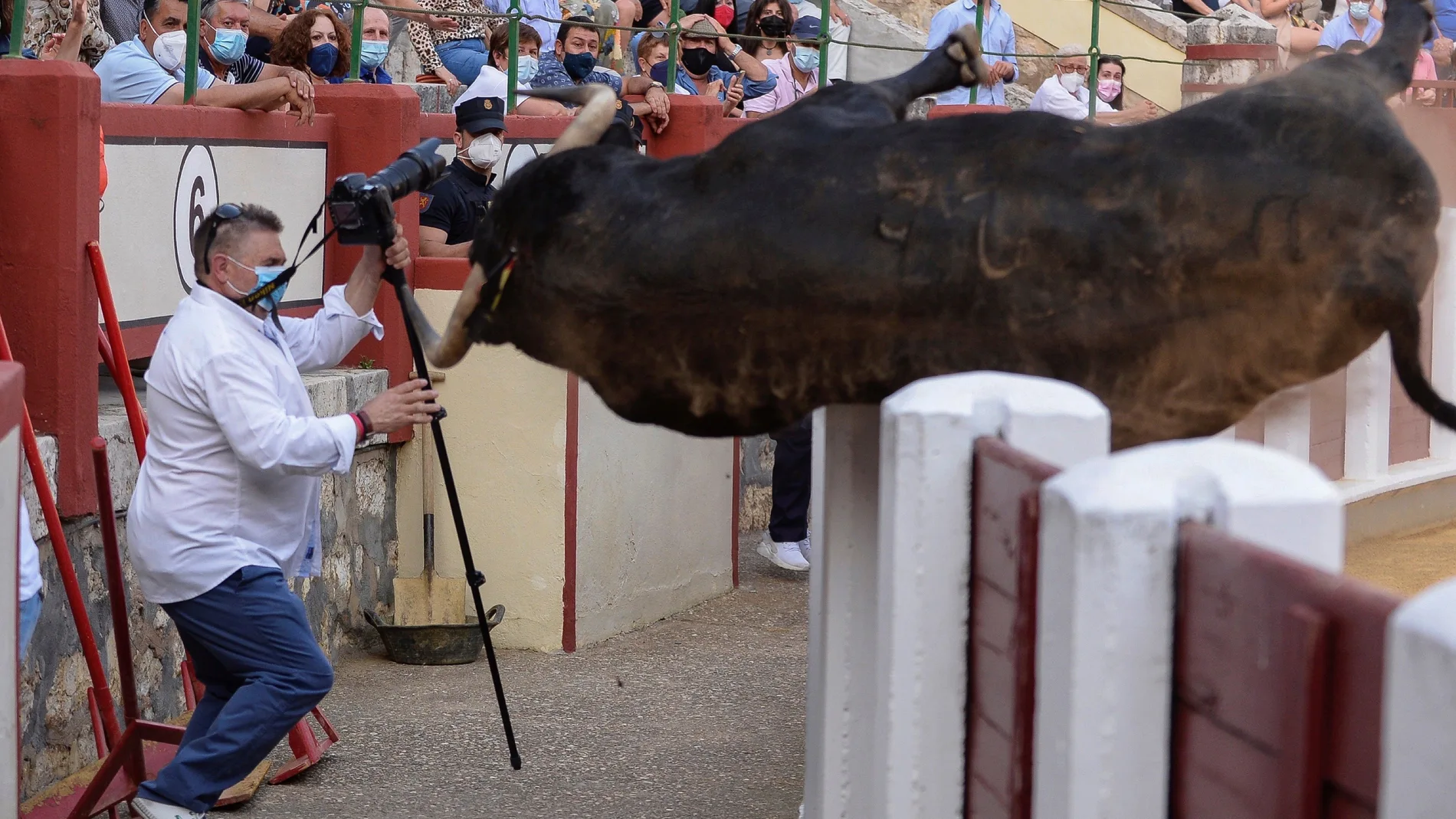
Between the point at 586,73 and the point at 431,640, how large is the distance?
3.21 metres

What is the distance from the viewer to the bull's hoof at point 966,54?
345 cm

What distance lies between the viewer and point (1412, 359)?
280 cm

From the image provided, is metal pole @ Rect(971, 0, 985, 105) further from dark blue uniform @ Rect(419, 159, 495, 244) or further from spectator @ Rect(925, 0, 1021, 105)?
dark blue uniform @ Rect(419, 159, 495, 244)

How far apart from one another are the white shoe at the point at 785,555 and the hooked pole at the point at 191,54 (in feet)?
11.9

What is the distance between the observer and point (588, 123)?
3.22 meters

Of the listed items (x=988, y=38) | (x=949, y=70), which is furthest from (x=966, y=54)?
Answer: (x=988, y=38)

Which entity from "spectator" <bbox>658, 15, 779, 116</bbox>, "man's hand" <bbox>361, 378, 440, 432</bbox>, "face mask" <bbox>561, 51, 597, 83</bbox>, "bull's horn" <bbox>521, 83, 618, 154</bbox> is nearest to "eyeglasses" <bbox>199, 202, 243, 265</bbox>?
"man's hand" <bbox>361, 378, 440, 432</bbox>

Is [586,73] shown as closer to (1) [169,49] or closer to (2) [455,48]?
(2) [455,48]

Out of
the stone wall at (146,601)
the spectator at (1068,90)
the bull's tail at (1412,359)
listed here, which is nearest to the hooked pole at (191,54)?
the stone wall at (146,601)

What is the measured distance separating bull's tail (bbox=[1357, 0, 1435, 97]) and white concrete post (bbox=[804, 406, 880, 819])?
1084 millimetres

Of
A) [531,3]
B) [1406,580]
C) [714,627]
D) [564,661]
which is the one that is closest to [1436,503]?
[1406,580]

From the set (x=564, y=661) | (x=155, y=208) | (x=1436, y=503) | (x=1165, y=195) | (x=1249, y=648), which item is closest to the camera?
(x=1249, y=648)

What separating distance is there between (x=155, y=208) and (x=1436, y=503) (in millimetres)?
5970

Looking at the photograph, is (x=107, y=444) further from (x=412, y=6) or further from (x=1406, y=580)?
(x=1406, y=580)
